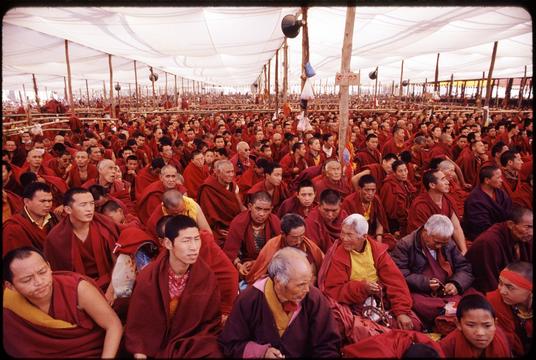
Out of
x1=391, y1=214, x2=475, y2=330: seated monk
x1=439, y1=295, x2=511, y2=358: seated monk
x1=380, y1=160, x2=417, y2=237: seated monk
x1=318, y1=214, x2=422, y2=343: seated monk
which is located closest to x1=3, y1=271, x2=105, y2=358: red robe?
x1=318, y1=214, x2=422, y2=343: seated monk

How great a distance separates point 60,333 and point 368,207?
3.21 meters

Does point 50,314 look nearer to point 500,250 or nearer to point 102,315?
point 102,315

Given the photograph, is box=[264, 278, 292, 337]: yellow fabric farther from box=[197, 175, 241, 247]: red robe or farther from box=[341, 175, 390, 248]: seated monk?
box=[197, 175, 241, 247]: red robe

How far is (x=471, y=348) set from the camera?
2129 mm

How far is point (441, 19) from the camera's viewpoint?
6.32 metres

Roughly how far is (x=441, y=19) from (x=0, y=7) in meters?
6.58

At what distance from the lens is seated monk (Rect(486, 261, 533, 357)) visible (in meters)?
2.40

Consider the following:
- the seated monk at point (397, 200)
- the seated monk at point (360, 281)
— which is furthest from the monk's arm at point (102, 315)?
the seated monk at point (397, 200)

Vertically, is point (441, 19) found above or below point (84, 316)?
above

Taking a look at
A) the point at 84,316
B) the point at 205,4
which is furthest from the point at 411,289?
the point at 205,4

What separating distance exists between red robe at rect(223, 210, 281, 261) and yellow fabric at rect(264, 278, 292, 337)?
1345 mm

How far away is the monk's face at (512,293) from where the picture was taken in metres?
2.40

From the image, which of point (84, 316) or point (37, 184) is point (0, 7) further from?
point (37, 184)

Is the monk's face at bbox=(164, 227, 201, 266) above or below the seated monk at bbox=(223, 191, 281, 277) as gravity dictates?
above
